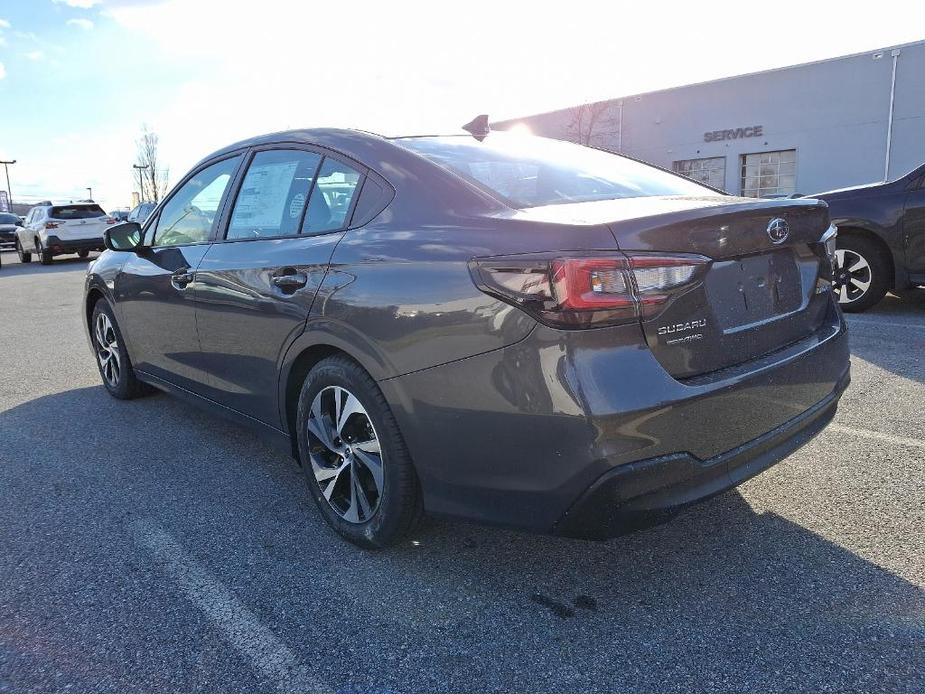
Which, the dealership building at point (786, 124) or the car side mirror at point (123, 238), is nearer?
the car side mirror at point (123, 238)

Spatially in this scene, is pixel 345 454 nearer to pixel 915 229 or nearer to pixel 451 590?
pixel 451 590

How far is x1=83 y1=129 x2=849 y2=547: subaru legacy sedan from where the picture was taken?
2029mm

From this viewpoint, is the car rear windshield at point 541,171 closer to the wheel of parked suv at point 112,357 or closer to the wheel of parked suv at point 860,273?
the wheel of parked suv at point 112,357

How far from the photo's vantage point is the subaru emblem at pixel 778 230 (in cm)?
240

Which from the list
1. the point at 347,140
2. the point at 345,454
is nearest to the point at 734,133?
the point at 347,140

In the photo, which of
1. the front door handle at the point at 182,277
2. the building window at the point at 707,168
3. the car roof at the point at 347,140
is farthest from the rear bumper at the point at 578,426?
the building window at the point at 707,168

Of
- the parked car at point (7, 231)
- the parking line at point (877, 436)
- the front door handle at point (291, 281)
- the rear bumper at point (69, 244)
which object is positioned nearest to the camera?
the front door handle at point (291, 281)

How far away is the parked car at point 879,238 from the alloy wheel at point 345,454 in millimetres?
5772

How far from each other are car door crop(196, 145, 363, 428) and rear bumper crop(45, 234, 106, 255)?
62.4ft

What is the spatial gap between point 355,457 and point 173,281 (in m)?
1.72

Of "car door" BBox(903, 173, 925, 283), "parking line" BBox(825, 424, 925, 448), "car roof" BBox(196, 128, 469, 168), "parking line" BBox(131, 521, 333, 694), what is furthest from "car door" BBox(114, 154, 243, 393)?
"car door" BBox(903, 173, 925, 283)

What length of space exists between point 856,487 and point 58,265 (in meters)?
22.8

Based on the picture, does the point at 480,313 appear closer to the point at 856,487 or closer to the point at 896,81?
the point at 856,487

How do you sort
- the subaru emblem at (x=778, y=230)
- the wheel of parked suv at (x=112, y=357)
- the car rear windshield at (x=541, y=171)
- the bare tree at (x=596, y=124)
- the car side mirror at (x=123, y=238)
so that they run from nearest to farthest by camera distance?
the subaru emblem at (x=778, y=230), the car rear windshield at (x=541, y=171), the car side mirror at (x=123, y=238), the wheel of parked suv at (x=112, y=357), the bare tree at (x=596, y=124)
